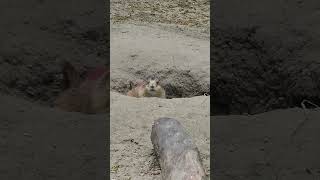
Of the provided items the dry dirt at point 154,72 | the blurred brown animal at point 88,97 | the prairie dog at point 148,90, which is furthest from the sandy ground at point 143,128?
the prairie dog at point 148,90

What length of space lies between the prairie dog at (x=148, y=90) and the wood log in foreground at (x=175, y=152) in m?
2.81

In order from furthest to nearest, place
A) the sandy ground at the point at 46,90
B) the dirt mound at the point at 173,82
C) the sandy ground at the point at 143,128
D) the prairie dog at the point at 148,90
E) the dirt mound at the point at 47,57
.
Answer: the dirt mound at the point at 173,82 < the prairie dog at the point at 148,90 < the dirt mound at the point at 47,57 < the sandy ground at the point at 143,128 < the sandy ground at the point at 46,90

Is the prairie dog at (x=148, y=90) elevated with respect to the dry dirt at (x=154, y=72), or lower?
lower

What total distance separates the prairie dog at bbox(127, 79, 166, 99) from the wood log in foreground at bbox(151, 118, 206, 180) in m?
2.81

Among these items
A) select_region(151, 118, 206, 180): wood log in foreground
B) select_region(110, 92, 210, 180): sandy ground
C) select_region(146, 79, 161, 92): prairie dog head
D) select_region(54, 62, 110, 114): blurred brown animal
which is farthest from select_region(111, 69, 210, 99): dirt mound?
select_region(151, 118, 206, 180): wood log in foreground

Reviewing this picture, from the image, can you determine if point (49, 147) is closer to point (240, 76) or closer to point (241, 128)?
point (241, 128)

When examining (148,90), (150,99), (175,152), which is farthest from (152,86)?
(175,152)

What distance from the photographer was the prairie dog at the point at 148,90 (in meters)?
7.66

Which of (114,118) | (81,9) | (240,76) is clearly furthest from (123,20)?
(114,118)

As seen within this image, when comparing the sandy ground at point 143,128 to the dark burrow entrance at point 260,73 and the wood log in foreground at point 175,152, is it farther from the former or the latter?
the dark burrow entrance at point 260,73

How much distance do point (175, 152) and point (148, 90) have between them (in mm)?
3465

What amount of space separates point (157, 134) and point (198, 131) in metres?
0.48

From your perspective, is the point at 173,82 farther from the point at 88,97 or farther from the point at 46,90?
the point at 88,97

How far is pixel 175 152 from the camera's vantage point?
429 centimetres
